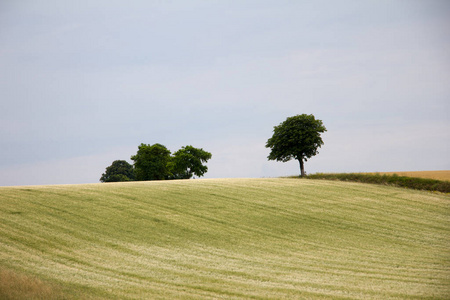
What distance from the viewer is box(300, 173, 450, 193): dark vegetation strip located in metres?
42.4

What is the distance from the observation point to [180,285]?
13.0 meters

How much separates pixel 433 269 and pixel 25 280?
15.2 meters

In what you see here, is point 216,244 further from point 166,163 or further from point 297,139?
point 166,163

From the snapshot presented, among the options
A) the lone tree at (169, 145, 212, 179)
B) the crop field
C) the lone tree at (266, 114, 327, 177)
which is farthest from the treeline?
the crop field

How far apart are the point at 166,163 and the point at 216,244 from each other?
184 feet

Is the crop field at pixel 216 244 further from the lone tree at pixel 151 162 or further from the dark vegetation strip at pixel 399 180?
the lone tree at pixel 151 162

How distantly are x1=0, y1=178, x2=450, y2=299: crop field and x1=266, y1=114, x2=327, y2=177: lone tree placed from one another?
1967 centimetres

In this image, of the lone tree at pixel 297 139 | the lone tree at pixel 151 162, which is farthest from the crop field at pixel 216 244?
the lone tree at pixel 151 162

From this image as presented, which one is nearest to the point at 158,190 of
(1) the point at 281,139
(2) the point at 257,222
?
(2) the point at 257,222

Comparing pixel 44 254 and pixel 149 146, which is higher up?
pixel 149 146

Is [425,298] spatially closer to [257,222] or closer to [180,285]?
[180,285]

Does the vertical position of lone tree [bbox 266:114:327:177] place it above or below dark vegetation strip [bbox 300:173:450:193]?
above

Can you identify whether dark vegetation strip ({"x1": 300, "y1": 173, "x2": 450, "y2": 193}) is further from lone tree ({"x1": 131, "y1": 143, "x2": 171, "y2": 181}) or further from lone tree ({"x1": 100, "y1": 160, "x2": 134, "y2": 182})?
lone tree ({"x1": 100, "y1": 160, "x2": 134, "y2": 182})

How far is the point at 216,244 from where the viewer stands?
1983 centimetres
